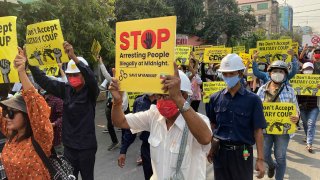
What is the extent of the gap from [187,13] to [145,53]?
24.5m

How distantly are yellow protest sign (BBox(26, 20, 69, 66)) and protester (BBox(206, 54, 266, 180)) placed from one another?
178cm

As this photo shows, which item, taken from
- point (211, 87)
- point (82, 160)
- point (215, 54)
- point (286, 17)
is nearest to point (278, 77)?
point (211, 87)

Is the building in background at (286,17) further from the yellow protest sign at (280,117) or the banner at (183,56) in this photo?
the yellow protest sign at (280,117)

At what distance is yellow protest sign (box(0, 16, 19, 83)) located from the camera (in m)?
3.34

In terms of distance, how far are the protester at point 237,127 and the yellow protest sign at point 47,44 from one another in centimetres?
178

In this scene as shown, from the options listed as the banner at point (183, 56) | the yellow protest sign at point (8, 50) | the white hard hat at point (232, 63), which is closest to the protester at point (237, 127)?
the white hard hat at point (232, 63)

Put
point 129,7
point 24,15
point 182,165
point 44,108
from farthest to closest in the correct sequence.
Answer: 1. point 129,7
2. point 24,15
3. point 44,108
4. point 182,165

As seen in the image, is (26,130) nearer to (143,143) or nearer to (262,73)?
(143,143)

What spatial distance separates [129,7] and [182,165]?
17.2 metres

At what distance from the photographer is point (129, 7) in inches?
749

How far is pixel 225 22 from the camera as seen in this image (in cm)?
3112

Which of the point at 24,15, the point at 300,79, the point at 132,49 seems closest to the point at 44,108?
the point at 132,49

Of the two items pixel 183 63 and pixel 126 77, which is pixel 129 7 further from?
pixel 126 77

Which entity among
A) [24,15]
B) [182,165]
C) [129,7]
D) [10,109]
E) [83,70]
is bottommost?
[182,165]
